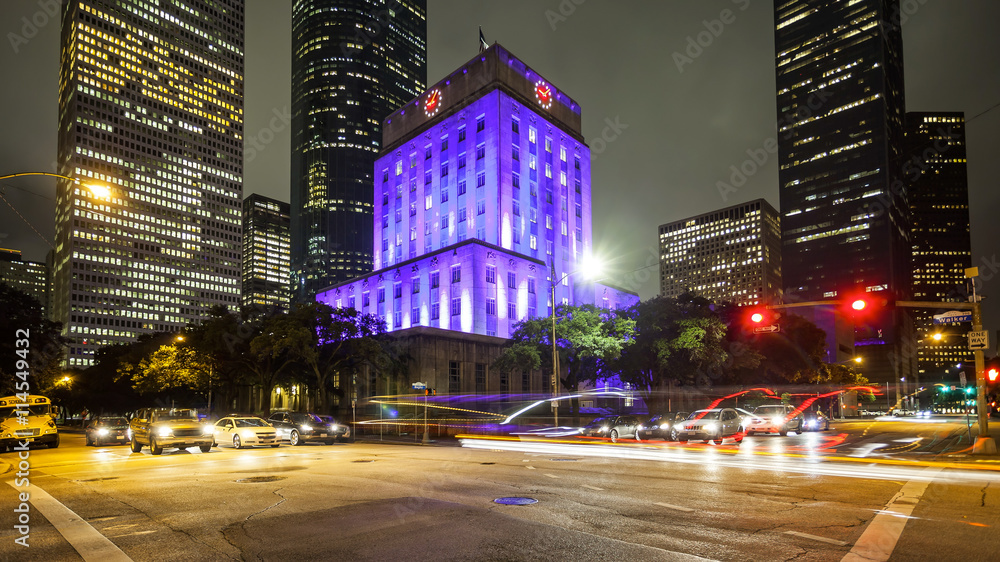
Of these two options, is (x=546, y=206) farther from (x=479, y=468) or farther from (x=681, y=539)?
(x=681, y=539)

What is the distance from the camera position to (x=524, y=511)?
34.1 feet

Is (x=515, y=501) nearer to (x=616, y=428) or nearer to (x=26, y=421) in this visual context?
(x=616, y=428)

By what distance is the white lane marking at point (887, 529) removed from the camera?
755 centimetres

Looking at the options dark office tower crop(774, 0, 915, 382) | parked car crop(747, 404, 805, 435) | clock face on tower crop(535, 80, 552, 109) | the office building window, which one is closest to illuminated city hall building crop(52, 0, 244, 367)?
clock face on tower crop(535, 80, 552, 109)

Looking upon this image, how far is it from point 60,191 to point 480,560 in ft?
777

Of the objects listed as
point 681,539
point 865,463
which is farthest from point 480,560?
point 865,463

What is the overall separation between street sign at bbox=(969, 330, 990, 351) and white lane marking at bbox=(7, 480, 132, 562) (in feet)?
80.6

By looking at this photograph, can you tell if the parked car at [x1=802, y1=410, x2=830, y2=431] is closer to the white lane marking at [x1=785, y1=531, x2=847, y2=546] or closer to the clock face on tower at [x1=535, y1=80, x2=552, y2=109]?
the white lane marking at [x1=785, y1=531, x2=847, y2=546]

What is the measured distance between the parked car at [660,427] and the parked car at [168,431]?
20.3 meters

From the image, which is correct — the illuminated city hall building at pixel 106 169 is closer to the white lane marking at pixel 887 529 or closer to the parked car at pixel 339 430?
the parked car at pixel 339 430

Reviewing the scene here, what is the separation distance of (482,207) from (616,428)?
174ft

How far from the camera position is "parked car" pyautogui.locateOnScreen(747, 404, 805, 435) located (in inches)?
1467

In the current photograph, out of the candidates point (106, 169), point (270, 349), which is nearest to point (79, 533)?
point (270, 349)

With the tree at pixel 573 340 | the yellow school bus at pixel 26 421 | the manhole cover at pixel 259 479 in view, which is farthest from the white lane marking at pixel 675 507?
the tree at pixel 573 340
